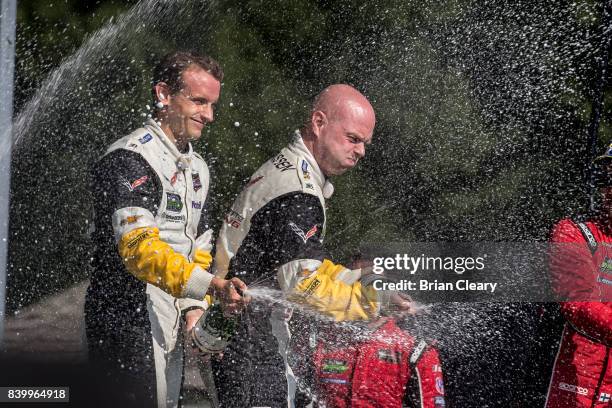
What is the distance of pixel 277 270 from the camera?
2.68 m

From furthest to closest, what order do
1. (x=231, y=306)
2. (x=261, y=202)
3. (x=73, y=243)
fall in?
(x=73, y=243) → (x=261, y=202) → (x=231, y=306)

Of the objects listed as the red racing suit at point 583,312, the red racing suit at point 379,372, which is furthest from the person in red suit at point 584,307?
the red racing suit at point 379,372

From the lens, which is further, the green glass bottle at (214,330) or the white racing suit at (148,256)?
the green glass bottle at (214,330)

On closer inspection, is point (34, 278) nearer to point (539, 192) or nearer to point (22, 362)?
point (22, 362)

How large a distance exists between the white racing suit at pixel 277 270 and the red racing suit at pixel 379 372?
137 millimetres

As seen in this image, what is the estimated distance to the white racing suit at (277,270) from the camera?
266 centimetres

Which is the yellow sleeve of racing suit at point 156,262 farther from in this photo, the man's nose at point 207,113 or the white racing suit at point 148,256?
the man's nose at point 207,113

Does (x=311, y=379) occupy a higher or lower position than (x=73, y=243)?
lower

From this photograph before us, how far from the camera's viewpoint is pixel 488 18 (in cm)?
300

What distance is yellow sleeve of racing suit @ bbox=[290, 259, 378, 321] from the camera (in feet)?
8.74

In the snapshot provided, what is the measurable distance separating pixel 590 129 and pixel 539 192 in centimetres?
27

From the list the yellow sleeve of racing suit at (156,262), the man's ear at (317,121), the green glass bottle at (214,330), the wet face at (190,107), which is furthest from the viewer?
the man's ear at (317,121)

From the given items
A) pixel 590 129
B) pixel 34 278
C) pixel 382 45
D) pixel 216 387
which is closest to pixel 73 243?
pixel 34 278

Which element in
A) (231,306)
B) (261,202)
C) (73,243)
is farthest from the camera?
(73,243)
